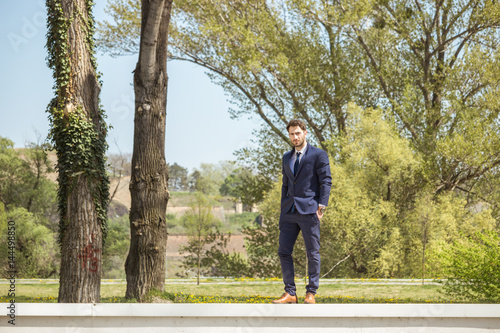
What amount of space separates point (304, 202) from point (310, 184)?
8.6 inches

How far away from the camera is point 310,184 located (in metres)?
5.84

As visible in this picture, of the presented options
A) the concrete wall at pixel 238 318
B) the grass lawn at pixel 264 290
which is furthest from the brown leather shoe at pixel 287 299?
the grass lawn at pixel 264 290

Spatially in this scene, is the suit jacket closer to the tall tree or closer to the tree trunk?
the tree trunk

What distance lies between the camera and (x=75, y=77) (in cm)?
773

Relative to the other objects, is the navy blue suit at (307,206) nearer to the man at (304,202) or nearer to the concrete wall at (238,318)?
the man at (304,202)

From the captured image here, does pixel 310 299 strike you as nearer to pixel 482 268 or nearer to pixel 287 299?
pixel 287 299

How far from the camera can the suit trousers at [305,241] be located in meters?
5.76

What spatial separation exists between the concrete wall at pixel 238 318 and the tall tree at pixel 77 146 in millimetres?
2153

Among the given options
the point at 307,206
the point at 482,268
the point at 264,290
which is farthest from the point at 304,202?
the point at 264,290

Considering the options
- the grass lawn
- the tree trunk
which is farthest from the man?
the grass lawn

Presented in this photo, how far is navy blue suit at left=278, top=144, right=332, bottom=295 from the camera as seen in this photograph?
18.9 ft

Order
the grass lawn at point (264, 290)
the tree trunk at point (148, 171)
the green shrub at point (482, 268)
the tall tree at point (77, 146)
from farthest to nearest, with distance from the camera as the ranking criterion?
the grass lawn at point (264, 290) → the green shrub at point (482, 268) → the tree trunk at point (148, 171) → the tall tree at point (77, 146)

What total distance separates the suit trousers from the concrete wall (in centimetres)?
72

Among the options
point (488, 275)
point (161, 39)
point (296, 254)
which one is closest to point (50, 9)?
point (161, 39)
